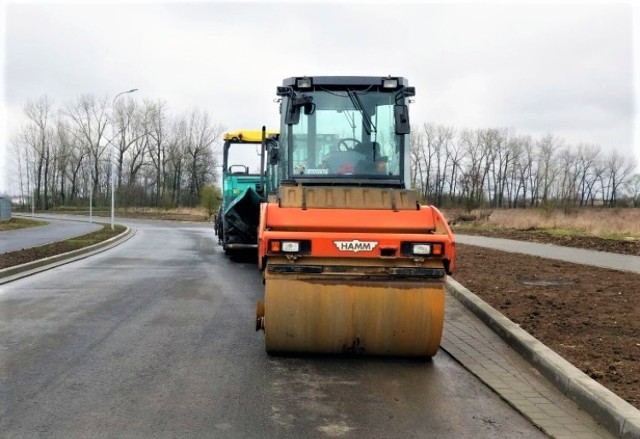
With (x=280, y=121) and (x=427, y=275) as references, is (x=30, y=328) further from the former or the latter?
(x=427, y=275)

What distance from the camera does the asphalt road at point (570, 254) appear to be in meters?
13.4

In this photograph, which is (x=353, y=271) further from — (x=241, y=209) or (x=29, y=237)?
(x=29, y=237)

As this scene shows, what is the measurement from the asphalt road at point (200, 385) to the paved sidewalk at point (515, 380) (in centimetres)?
16

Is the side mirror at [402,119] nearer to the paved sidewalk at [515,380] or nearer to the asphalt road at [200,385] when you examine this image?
the paved sidewalk at [515,380]

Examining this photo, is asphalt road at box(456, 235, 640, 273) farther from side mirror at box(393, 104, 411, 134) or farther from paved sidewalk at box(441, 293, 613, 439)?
side mirror at box(393, 104, 411, 134)

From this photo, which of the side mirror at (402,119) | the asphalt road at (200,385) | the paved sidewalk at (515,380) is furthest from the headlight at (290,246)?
the side mirror at (402,119)

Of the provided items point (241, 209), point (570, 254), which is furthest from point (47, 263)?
point (570, 254)

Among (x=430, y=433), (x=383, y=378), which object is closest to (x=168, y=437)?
(x=430, y=433)

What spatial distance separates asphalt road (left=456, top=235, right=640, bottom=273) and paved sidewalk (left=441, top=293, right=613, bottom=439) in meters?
6.77

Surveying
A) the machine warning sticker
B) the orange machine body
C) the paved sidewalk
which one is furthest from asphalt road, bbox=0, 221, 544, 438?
the machine warning sticker

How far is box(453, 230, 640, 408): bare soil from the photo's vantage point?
215 inches

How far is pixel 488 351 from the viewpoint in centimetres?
647

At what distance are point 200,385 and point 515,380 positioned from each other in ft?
9.64

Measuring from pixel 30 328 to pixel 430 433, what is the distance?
215 inches
